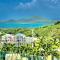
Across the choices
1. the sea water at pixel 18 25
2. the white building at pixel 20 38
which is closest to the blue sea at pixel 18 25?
the sea water at pixel 18 25

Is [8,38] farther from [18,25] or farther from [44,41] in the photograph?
[44,41]

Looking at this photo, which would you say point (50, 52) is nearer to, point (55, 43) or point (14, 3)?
point (55, 43)

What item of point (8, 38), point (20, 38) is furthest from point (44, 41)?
point (8, 38)

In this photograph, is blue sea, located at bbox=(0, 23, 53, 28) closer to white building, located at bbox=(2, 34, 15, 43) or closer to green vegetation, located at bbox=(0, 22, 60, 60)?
green vegetation, located at bbox=(0, 22, 60, 60)

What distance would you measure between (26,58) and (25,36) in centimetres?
42

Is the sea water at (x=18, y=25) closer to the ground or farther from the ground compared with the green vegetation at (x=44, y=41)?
farther from the ground

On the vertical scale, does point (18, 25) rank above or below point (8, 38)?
above

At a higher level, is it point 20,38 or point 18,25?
point 18,25

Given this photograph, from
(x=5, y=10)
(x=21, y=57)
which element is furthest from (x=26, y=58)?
(x=5, y=10)

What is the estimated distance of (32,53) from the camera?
6602 millimetres

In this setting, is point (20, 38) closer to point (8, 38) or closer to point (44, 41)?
point (8, 38)

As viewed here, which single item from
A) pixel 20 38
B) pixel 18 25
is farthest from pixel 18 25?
pixel 20 38

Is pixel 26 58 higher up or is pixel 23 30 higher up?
pixel 23 30

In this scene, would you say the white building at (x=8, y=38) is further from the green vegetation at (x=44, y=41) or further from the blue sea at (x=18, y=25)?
the blue sea at (x=18, y=25)
